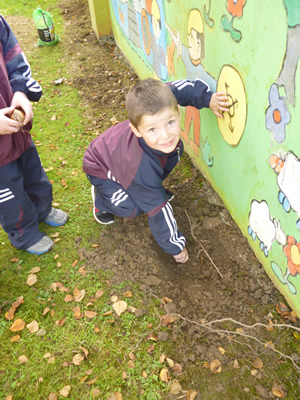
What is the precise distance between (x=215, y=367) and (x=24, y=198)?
7.16ft

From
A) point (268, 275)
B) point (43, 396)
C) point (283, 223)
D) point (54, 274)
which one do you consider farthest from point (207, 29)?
point (43, 396)

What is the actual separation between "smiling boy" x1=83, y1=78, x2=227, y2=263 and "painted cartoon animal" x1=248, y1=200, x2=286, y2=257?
64 centimetres

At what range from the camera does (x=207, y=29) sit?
2.67m

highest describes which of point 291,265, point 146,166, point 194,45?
point 194,45

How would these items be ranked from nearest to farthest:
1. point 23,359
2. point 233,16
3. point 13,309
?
point 233,16, point 23,359, point 13,309

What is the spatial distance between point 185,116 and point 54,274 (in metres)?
2.28

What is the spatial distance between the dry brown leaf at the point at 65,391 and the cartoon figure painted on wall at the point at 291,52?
2.54m

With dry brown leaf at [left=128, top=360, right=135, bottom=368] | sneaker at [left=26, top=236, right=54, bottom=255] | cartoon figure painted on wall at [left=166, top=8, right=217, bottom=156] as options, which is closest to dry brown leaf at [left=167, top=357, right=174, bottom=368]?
dry brown leaf at [left=128, top=360, right=135, bottom=368]

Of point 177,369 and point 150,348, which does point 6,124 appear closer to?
point 150,348

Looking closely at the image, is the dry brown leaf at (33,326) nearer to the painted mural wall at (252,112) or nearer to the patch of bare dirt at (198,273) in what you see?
the patch of bare dirt at (198,273)

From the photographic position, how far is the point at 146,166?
8.43ft

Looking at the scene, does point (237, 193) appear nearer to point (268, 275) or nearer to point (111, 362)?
point (268, 275)

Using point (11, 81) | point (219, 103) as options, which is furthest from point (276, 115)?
point (11, 81)

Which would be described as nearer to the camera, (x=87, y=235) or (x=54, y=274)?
(x=54, y=274)
